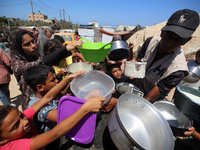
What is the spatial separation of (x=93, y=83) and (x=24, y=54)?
1.15 meters

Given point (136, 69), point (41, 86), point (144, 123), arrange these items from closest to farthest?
point (144, 123), point (41, 86), point (136, 69)

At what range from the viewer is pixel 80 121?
839 mm

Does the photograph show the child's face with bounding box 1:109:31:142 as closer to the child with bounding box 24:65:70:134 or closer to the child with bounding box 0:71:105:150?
the child with bounding box 0:71:105:150

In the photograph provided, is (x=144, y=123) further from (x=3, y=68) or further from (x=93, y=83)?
(x=3, y=68)

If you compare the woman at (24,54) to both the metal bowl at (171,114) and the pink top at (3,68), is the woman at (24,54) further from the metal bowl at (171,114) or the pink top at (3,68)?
the metal bowl at (171,114)

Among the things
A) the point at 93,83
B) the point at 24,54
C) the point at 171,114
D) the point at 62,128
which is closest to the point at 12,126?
the point at 62,128

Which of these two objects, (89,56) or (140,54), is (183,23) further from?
(89,56)

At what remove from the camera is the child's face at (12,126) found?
0.71m

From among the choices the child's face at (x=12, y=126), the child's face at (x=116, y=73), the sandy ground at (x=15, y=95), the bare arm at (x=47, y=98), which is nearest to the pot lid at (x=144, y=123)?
the bare arm at (x=47, y=98)

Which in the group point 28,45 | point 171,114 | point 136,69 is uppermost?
point 28,45

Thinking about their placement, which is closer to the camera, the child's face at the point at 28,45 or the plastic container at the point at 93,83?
the plastic container at the point at 93,83

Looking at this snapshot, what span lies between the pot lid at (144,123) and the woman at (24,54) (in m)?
1.04

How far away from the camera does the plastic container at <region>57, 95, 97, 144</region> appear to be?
0.81 metres

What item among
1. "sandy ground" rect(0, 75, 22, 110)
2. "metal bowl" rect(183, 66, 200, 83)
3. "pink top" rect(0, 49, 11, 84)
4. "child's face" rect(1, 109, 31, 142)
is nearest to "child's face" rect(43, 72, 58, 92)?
"child's face" rect(1, 109, 31, 142)
